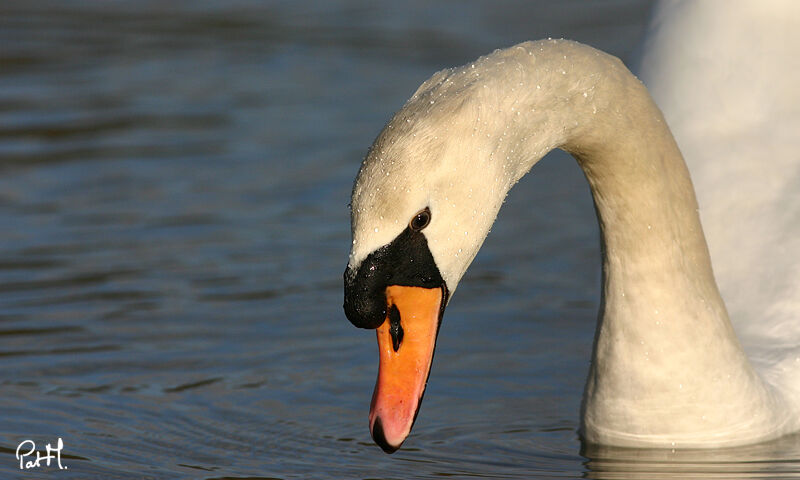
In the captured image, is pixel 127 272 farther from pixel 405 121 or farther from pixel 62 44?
pixel 62 44

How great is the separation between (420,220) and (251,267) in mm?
3009

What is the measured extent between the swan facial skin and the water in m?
0.62

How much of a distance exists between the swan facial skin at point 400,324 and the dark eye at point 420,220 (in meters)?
0.05

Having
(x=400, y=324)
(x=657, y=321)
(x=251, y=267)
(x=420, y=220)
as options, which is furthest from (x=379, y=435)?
(x=251, y=267)

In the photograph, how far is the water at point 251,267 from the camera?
18.0 ft

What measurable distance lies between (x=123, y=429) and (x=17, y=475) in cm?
48

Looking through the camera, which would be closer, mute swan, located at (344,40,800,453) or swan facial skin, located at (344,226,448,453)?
mute swan, located at (344,40,800,453)

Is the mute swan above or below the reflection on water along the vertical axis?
above
